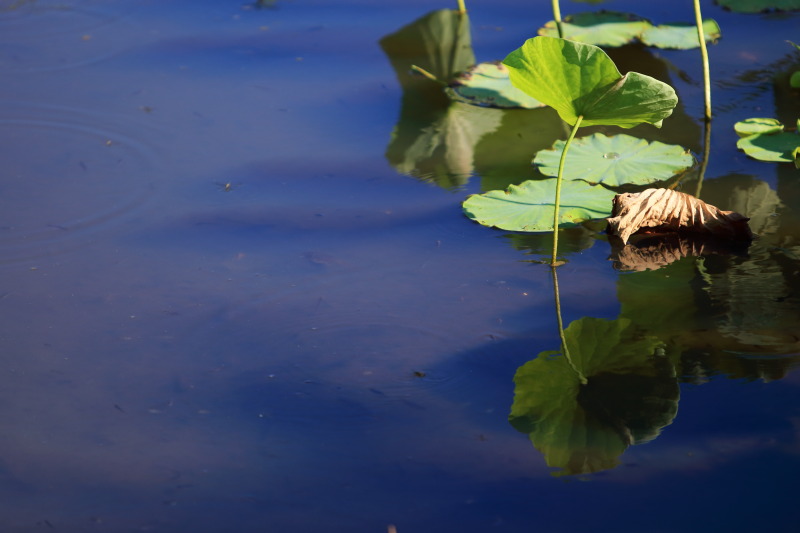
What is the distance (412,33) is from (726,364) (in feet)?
5.96

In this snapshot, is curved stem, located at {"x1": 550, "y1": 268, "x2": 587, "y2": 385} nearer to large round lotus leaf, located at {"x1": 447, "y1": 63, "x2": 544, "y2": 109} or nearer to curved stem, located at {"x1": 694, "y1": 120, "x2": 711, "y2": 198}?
curved stem, located at {"x1": 694, "y1": 120, "x2": 711, "y2": 198}

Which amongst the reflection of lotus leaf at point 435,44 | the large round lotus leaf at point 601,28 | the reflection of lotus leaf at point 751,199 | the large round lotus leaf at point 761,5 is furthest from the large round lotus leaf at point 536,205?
the large round lotus leaf at point 761,5

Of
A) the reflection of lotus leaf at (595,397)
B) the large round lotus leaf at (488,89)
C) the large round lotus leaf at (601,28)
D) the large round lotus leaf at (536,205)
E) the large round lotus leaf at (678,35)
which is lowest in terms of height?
the reflection of lotus leaf at (595,397)

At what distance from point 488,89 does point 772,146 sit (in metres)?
0.77

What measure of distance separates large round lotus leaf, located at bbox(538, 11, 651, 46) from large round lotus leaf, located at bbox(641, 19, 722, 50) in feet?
0.14

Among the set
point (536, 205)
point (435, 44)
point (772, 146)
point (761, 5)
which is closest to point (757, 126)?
point (772, 146)

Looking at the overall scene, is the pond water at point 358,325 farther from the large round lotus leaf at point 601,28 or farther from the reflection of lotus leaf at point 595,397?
the large round lotus leaf at point 601,28

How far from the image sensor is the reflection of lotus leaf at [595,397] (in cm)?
119

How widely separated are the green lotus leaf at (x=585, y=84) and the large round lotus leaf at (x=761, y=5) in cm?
150

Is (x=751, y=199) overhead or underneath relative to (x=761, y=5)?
underneath

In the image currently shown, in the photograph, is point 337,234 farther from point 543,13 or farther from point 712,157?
point 543,13

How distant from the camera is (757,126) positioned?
2059 mm

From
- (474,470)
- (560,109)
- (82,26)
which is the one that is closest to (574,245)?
(560,109)

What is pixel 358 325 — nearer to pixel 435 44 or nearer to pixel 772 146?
pixel 772 146
